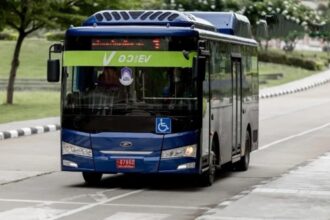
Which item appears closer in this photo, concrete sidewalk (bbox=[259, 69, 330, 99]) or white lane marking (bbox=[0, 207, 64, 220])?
white lane marking (bbox=[0, 207, 64, 220])

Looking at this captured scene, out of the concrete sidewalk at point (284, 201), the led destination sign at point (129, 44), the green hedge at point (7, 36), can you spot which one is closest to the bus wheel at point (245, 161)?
the concrete sidewalk at point (284, 201)

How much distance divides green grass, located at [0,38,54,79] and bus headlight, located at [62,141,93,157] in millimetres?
40873

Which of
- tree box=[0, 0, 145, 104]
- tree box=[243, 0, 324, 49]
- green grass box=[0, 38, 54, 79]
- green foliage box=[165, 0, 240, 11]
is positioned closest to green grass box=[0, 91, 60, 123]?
tree box=[0, 0, 145, 104]

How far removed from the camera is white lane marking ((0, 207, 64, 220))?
1246 cm

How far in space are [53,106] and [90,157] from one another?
2401cm

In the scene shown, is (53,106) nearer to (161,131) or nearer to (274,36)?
(161,131)

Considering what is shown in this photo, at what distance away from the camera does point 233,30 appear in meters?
19.0

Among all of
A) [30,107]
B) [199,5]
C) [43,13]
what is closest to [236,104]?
[30,107]

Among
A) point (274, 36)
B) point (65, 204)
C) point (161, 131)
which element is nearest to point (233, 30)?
point (161, 131)

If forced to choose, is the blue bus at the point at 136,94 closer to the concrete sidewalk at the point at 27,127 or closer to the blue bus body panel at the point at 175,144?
the blue bus body panel at the point at 175,144

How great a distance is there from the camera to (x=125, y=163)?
1573 centimetres

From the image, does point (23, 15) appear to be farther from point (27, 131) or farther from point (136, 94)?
point (136, 94)

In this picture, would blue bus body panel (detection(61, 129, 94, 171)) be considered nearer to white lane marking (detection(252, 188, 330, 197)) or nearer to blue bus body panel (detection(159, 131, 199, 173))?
blue bus body panel (detection(159, 131, 199, 173))

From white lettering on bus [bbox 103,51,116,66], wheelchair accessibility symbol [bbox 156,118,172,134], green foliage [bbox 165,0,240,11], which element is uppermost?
green foliage [bbox 165,0,240,11]
